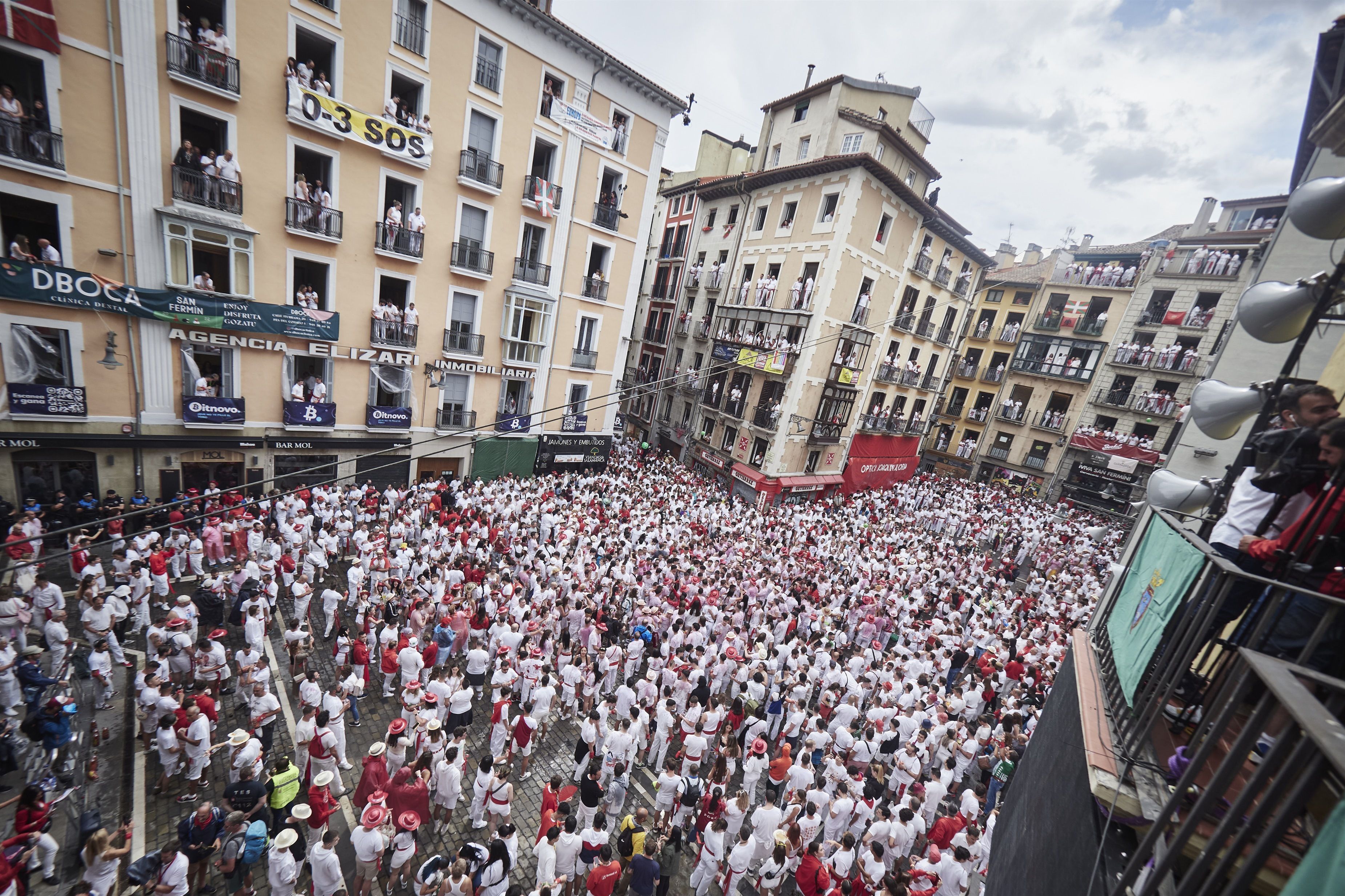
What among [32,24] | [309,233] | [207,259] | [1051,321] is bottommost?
[207,259]

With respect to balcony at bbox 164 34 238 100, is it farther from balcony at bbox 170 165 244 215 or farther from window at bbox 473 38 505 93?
window at bbox 473 38 505 93

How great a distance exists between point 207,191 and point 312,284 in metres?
A: 3.36

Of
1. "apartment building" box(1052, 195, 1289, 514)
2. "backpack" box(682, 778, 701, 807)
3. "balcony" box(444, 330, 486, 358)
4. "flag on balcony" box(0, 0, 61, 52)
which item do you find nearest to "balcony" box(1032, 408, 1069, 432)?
"apartment building" box(1052, 195, 1289, 514)

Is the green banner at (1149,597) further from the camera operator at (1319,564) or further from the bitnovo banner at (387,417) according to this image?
the bitnovo banner at (387,417)

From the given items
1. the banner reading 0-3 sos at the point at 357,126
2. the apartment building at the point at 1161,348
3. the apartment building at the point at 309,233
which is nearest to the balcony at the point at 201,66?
the apartment building at the point at 309,233

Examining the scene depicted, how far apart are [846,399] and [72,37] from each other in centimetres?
2878

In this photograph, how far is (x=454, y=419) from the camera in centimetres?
2064

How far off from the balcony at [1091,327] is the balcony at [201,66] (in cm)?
4092

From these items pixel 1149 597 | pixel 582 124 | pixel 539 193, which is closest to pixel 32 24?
pixel 539 193

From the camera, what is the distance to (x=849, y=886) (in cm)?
709

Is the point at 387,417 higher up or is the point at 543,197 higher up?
the point at 543,197

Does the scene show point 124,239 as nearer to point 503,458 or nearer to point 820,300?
point 503,458

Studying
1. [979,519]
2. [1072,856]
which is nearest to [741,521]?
[979,519]

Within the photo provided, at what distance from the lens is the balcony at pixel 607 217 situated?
22.0m
